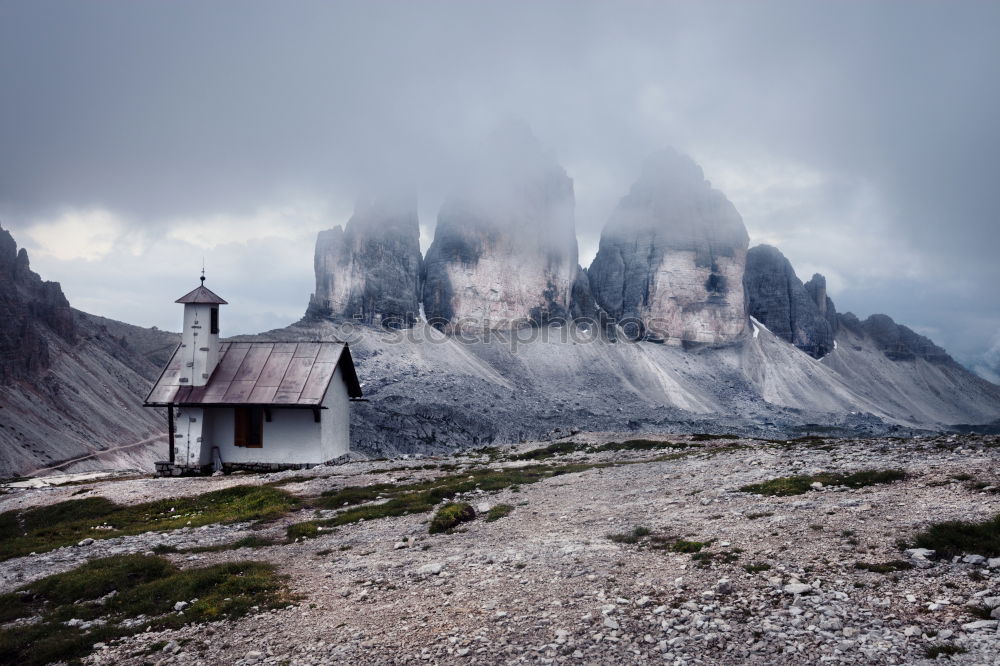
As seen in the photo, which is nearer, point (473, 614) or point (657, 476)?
point (473, 614)

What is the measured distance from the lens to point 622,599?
986cm

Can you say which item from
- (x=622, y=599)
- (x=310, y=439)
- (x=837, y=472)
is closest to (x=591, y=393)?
(x=310, y=439)

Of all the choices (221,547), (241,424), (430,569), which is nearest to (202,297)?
(241,424)

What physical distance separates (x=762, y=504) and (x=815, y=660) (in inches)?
330

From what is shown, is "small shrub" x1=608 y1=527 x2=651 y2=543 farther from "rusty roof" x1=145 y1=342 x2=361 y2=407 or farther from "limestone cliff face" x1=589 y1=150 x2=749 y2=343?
"limestone cliff face" x1=589 y1=150 x2=749 y2=343

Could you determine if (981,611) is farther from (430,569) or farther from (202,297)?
(202,297)

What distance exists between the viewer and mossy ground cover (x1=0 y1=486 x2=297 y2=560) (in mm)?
20016

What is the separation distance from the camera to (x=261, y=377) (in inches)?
1367

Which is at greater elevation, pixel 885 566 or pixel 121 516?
pixel 885 566

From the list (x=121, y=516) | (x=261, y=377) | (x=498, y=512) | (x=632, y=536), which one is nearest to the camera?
(x=632, y=536)

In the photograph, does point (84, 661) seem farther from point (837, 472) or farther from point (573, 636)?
point (837, 472)

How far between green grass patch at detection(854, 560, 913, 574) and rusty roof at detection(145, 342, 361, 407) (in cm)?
2785

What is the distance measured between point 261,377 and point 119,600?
75.7 ft

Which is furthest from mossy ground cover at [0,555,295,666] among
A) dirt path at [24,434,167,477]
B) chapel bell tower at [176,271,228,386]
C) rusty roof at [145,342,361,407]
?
dirt path at [24,434,167,477]
